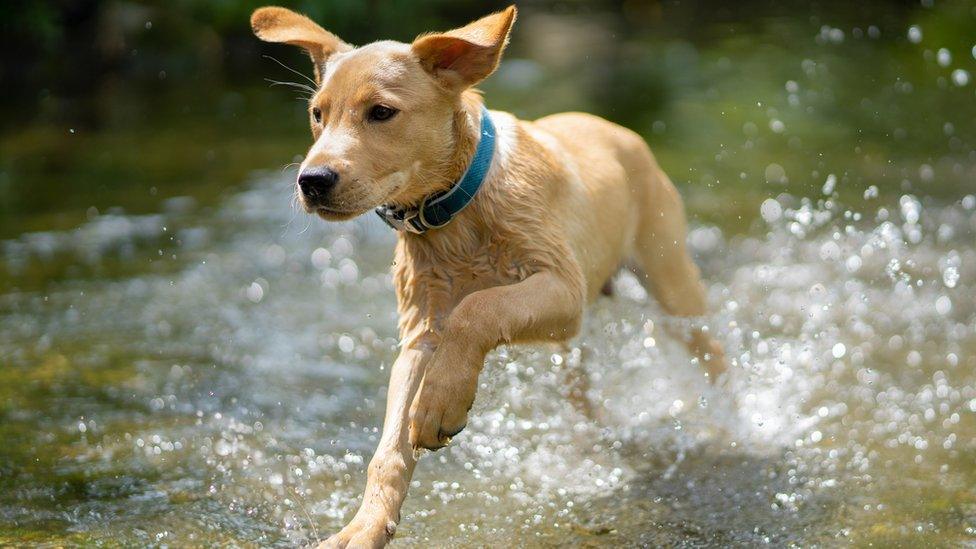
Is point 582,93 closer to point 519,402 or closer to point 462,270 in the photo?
point 519,402

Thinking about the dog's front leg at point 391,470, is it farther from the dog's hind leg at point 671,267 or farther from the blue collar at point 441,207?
the dog's hind leg at point 671,267

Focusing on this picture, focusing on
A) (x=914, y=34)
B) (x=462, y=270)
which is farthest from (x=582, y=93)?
(x=462, y=270)

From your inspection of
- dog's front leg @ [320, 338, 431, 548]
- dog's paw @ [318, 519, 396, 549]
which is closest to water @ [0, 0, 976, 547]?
dog's front leg @ [320, 338, 431, 548]

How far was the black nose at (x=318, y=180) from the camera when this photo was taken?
383 cm

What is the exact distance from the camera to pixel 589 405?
19.9 ft

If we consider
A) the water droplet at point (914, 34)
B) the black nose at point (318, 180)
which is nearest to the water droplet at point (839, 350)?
the black nose at point (318, 180)

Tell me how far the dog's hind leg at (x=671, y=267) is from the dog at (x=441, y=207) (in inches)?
31.0

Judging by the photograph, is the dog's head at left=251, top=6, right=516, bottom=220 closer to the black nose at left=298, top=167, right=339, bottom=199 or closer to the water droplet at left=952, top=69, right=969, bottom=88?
the black nose at left=298, top=167, right=339, bottom=199

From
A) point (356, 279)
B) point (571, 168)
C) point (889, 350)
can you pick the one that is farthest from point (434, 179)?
point (356, 279)

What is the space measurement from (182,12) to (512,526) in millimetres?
16508

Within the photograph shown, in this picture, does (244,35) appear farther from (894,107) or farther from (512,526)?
(512,526)

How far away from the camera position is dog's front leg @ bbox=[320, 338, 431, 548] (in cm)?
Result: 383

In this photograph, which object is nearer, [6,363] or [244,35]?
[6,363]

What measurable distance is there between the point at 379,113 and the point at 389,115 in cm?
4
